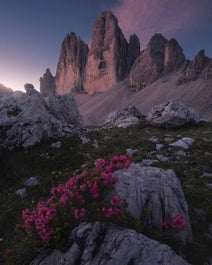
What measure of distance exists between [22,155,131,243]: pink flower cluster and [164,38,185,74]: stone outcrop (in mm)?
166737

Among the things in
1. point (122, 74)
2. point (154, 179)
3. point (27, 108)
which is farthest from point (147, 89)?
point (154, 179)

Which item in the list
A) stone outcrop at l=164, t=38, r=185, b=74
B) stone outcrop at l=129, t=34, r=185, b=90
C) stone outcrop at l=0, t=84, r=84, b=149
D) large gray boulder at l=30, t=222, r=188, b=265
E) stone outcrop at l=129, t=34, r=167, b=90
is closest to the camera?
large gray boulder at l=30, t=222, r=188, b=265

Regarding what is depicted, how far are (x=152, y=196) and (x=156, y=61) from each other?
17323cm

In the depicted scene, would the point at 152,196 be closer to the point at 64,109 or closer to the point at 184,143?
the point at 184,143

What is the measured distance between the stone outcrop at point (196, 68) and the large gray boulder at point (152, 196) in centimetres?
13611

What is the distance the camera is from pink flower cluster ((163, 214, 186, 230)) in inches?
280

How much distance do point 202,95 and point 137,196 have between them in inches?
4685

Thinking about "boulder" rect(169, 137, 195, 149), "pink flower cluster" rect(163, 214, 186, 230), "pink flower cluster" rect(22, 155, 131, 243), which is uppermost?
"pink flower cluster" rect(22, 155, 131, 243)

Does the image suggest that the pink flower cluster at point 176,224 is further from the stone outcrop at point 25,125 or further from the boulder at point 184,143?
Result: the stone outcrop at point 25,125

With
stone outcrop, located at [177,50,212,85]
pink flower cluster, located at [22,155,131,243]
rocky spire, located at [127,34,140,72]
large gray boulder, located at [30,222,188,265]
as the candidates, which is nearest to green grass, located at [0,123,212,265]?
pink flower cluster, located at [22,155,131,243]

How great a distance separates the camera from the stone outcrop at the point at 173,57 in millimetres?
164125

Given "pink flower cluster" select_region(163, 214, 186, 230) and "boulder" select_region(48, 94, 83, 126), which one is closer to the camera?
"pink flower cluster" select_region(163, 214, 186, 230)

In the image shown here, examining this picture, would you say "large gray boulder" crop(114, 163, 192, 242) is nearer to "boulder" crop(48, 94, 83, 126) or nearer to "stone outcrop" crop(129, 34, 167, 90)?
"boulder" crop(48, 94, 83, 126)

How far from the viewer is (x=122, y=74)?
18888 centimetres
